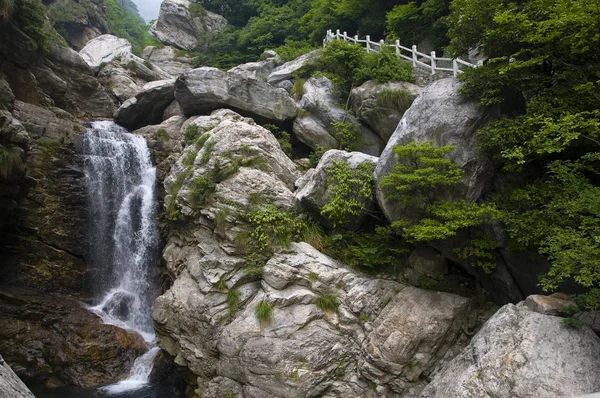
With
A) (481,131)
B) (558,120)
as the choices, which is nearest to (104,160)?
(481,131)

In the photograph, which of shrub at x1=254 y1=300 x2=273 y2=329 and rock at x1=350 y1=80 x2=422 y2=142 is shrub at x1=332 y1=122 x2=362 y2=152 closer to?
rock at x1=350 y1=80 x2=422 y2=142

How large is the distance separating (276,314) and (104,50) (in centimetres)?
2591

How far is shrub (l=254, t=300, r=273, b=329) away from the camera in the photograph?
9.68 m

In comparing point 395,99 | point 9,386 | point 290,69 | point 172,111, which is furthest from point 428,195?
point 172,111

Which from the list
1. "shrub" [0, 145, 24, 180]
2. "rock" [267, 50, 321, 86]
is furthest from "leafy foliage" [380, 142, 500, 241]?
"rock" [267, 50, 321, 86]

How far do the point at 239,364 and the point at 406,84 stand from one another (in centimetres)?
1176

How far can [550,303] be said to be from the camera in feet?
24.2

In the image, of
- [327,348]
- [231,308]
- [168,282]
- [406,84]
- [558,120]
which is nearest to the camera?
[558,120]

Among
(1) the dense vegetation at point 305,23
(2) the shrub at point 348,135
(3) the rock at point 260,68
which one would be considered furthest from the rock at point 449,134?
(3) the rock at point 260,68

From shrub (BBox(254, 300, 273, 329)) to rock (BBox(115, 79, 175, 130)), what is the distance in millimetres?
13938

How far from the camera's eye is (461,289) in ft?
32.4

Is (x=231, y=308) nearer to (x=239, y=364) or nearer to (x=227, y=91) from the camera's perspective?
(x=239, y=364)

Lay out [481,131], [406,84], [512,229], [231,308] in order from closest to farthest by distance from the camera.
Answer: [512,229] < [481,131] < [231,308] < [406,84]

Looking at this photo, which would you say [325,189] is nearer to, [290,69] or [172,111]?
[290,69]
